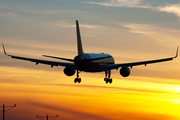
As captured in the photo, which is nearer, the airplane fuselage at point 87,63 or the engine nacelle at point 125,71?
the airplane fuselage at point 87,63

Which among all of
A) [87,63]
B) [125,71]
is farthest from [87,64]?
[125,71]

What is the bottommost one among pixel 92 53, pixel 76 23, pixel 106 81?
pixel 106 81

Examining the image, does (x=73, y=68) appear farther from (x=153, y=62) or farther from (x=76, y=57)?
(x=153, y=62)

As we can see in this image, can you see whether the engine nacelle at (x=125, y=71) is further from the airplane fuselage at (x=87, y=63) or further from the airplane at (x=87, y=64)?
the airplane fuselage at (x=87, y=63)

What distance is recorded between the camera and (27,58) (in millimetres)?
92062

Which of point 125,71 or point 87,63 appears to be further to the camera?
point 125,71

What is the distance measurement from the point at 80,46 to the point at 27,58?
14.2m

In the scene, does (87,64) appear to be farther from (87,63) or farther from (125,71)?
(125,71)

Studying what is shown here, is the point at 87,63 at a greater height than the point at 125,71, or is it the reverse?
the point at 87,63

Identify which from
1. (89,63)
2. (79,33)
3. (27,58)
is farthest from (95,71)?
(27,58)

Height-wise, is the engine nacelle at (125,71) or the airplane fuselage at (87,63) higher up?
the airplane fuselage at (87,63)

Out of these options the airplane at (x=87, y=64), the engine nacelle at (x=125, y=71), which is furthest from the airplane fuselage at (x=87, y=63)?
the engine nacelle at (x=125, y=71)

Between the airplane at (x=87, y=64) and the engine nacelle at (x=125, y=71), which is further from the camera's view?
the engine nacelle at (x=125, y=71)

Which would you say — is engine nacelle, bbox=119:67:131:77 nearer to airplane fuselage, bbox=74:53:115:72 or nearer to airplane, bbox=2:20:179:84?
airplane, bbox=2:20:179:84
